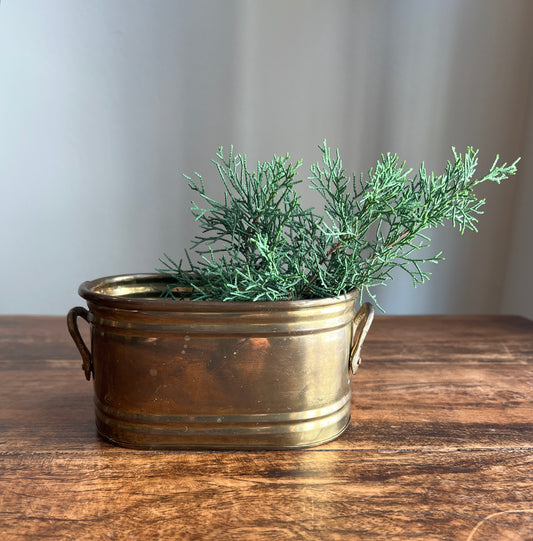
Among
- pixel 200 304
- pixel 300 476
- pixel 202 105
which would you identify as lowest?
pixel 300 476

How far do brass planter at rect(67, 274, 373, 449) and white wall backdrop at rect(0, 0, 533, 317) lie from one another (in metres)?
1.04

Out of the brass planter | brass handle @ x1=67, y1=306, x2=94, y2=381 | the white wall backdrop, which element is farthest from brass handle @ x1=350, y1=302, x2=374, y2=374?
the white wall backdrop

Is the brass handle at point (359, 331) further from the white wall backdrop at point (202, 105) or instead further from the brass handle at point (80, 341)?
the white wall backdrop at point (202, 105)

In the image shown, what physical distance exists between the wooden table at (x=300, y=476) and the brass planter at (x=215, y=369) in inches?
0.8

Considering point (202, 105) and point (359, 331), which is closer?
point (359, 331)

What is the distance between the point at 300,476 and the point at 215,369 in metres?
0.11

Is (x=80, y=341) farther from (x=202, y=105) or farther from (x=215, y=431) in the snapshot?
(x=202, y=105)

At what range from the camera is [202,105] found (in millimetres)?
1411

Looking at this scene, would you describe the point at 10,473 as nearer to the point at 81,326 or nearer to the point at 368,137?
the point at 81,326

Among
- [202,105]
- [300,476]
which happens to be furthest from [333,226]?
[202,105]

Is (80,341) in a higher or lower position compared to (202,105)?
lower

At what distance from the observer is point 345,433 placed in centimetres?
50

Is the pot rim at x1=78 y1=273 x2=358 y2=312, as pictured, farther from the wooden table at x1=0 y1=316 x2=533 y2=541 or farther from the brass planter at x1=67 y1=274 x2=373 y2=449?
the wooden table at x1=0 y1=316 x2=533 y2=541

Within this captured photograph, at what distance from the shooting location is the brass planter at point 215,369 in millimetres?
429
